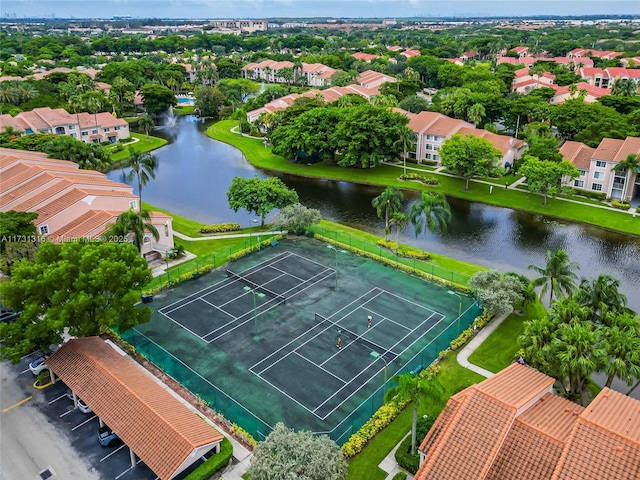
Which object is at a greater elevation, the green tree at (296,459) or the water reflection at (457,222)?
the green tree at (296,459)

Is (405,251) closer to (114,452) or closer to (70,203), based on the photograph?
(114,452)

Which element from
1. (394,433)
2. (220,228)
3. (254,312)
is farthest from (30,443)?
(220,228)

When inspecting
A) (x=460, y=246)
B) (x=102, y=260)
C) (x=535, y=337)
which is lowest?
(x=460, y=246)

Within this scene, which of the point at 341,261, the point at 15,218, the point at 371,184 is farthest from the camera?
the point at 371,184

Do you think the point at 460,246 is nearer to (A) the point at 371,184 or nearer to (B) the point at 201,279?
(A) the point at 371,184

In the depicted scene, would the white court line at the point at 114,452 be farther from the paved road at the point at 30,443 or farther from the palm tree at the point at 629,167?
the palm tree at the point at 629,167

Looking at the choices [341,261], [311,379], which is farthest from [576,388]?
[341,261]

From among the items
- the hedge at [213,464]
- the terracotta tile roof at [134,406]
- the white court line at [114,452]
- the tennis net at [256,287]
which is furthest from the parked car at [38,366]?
the tennis net at [256,287]
